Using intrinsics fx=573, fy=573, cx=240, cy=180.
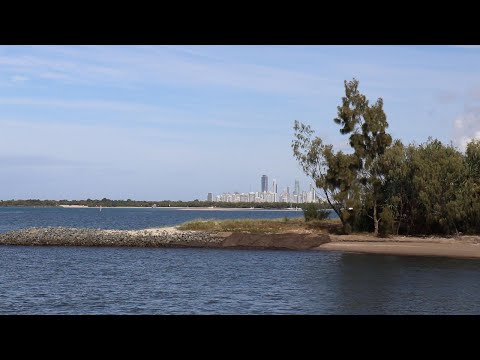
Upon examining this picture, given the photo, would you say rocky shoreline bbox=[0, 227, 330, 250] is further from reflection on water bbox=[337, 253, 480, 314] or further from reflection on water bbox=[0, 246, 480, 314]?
reflection on water bbox=[337, 253, 480, 314]

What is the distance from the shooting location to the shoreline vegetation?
42000 millimetres

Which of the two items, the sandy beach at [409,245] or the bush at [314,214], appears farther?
the bush at [314,214]

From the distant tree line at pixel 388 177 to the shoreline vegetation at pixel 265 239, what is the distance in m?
1.60

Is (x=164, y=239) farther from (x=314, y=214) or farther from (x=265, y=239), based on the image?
(x=314, y=214)

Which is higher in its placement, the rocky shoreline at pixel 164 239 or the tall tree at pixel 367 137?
the tall tree at pixel 367 137

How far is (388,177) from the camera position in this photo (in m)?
47.6

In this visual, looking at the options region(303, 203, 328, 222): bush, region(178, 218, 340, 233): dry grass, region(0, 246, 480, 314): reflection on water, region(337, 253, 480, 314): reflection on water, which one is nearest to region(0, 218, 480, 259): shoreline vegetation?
region(178, 218, 340, 233): dry grass

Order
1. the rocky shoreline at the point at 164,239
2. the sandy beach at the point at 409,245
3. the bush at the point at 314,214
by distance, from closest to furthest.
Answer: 1. the sandy beach at the point at 409,245
2. the rocky shoreline at the point at 164,239
3. the bush at the point at 314,214

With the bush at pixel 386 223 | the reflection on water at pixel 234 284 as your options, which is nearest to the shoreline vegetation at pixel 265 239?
the bush at pixel 386 223

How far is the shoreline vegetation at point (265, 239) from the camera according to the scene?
1654 inches

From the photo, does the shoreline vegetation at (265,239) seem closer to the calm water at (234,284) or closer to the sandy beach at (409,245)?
the sandy beach at (409,245)

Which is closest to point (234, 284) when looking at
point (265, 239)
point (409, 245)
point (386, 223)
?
point (409, 245)
